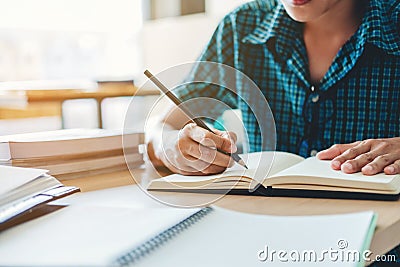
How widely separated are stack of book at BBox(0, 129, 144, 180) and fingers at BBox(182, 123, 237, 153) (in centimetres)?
19

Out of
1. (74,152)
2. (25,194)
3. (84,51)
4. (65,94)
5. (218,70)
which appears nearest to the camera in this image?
(25,194)

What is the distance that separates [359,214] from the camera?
55 centimetres

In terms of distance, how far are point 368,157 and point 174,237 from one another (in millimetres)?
398

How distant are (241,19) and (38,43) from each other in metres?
2.11

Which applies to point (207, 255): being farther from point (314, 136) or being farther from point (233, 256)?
point (314, 136)

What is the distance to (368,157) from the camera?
737 millimetres

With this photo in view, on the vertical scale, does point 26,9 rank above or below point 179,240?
above

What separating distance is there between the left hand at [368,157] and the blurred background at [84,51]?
5.17 ft

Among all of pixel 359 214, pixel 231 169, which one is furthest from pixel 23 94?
pixel 359 214

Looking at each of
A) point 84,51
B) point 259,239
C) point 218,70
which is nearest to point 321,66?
point 218,70

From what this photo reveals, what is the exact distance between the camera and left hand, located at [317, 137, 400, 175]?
71 centimetres

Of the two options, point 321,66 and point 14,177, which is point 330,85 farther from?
point 14,177

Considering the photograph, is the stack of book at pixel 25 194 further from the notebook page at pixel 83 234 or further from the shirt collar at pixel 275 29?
the shirt collar at pixel 275 29

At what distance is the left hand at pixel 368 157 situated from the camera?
2.32 feet
